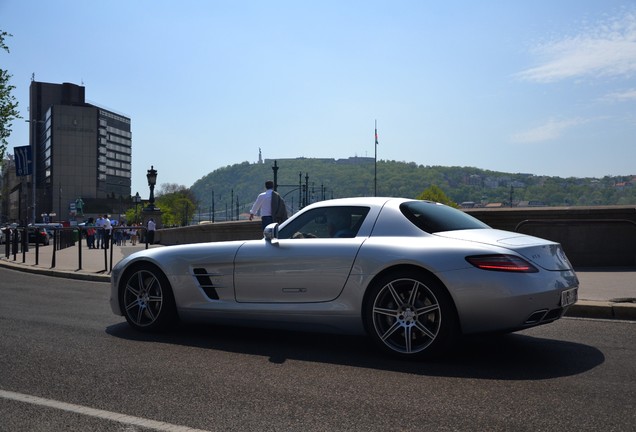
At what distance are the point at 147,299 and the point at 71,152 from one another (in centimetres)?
15346

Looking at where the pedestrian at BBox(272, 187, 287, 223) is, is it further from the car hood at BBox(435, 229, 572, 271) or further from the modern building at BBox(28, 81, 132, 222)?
the modern building at BBox(28, 81, 132, 222)

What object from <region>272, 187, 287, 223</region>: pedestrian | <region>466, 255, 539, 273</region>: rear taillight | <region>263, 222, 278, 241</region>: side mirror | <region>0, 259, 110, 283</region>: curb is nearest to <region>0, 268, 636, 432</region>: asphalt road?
<region>466, 255, 539, 273</region>: rear taillight

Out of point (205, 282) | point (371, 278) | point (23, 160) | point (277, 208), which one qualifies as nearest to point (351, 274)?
point (371, 278)

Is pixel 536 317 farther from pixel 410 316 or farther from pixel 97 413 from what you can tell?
pixel 97 413

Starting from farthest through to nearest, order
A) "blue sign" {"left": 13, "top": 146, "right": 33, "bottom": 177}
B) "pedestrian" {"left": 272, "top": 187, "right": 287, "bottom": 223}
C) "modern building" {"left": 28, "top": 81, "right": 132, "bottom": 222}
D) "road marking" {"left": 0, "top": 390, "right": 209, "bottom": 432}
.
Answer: "modern building" {"left": 28, "top": 81, "right": 132, "bottom": 222}
"blue sign" {"left": 13, "top": 146, "right": 33, "bottom": 177}
"pedestrian" {"left": 272, "top": 187, "right": 287, "bottom": 223}
"road marking" {"left": 0, "top": 390, "right": 209, "bottom": 432}

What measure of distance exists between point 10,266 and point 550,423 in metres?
17.2

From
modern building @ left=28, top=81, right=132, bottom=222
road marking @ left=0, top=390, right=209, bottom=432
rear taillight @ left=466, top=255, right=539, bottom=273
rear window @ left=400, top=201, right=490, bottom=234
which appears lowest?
A: road marking @ left=0, top=390, right=209, bottom=432

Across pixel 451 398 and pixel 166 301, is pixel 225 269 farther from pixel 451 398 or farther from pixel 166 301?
pixel 451 398

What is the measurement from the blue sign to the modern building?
402 feet

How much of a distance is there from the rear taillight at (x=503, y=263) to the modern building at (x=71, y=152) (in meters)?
143

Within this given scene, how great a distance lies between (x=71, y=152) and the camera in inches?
5891

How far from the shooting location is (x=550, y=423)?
11.9 feet

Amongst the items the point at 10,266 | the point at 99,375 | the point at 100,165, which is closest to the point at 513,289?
the point at 99,375

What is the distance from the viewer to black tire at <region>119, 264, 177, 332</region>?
6.58 m
